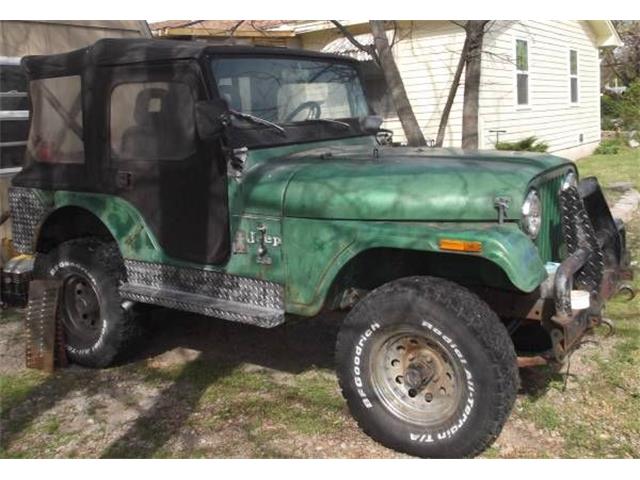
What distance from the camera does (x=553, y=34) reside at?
15391 mm

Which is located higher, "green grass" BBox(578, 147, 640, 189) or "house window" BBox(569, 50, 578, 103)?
"house window" BBox(569, 50, 578, 103)

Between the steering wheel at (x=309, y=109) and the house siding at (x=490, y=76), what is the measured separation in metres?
7.54

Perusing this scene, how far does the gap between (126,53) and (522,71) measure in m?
11.1

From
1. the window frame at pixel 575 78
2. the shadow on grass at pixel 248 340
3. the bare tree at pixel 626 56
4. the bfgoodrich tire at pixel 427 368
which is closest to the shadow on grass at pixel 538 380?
the bfgoodrich tire at pixel 427 368

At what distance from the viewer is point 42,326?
4.69m

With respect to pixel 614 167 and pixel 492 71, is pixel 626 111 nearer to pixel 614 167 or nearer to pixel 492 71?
pixel 614 167

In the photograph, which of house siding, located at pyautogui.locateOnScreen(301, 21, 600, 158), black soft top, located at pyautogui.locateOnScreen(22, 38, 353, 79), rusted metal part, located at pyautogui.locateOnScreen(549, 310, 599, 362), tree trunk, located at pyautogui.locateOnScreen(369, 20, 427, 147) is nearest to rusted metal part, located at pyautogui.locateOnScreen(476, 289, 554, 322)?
rusted metal part, located at pyautogui.locateOnScreen(549, 310, 599, 362)

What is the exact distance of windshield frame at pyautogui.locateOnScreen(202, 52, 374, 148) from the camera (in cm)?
389

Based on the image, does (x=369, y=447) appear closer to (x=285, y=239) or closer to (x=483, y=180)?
(x=285, y=239)

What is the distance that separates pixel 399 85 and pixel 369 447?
5483mm

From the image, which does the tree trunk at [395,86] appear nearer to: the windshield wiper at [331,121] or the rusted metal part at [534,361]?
the windshield wiper at [331,121]

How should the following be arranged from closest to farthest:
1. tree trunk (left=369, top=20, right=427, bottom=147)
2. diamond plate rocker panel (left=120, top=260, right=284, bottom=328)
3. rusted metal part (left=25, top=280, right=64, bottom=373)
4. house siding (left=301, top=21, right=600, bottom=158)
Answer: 1. diamond plate rocker panel (left=120, top=260, right=284, bottom=328)
2. rusted metal part (left=25, top=280, right=64, bottom=373)
3. tree trunk (left=369, top=20, right=427, bottom=147)
4. house siding (left=301, top=21, right=600, bottom=158)

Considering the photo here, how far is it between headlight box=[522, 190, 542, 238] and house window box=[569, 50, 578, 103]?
14.9 meters

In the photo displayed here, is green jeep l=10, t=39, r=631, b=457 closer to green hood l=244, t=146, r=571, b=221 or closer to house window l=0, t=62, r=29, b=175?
green hood l=244, t=146, r=571, b=221
